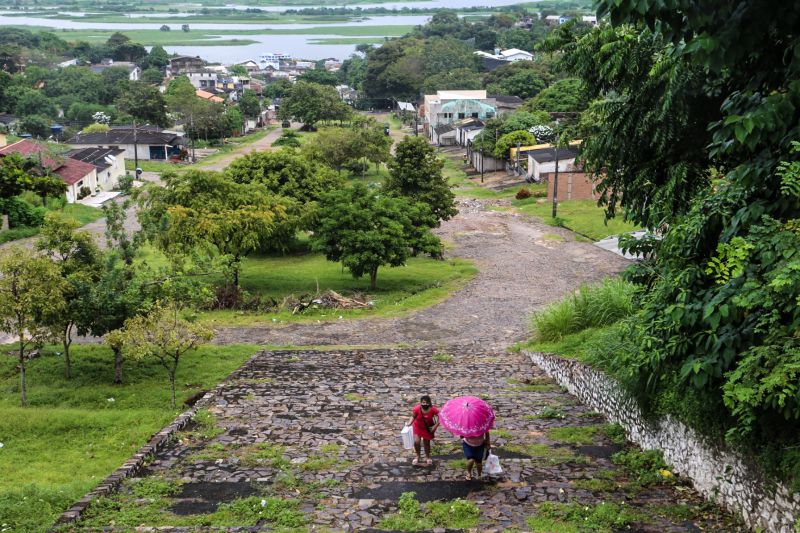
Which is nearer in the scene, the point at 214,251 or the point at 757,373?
the point at 757,373

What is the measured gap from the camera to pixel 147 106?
82.5m

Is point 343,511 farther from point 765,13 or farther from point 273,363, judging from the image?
point 273,363

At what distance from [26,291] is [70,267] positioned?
66.3 inches

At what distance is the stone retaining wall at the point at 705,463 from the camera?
7547 millimetres

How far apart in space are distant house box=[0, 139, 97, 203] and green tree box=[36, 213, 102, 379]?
3311 cm

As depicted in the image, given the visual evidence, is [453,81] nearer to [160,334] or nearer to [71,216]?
[71,216]

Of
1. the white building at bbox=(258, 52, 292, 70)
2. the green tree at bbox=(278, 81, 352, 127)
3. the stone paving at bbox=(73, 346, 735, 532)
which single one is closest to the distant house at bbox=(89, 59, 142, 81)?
the white building at bbox=(258, 52, 292, 70)

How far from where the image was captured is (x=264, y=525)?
858cm

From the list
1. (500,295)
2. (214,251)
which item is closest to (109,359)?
(214,251)

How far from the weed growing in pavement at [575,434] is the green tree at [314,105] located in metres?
77.1

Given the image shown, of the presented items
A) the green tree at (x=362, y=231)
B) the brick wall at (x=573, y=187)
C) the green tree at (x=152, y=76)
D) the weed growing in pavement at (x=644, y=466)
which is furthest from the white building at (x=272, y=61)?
the weed growing in pavement at (x=644, y=466)

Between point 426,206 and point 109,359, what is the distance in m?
16.1

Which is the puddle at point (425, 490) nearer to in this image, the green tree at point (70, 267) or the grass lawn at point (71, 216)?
the green tree at point (70, 267)

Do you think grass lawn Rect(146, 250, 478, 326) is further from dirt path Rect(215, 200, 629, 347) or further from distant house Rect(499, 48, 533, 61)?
distant house Rect(499, 48, 533, 61)
